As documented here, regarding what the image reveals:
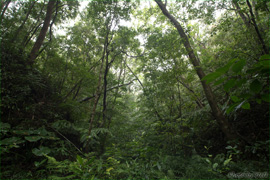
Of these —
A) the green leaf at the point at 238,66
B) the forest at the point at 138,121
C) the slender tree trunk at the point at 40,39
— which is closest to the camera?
the green leaf at the point at 238,66

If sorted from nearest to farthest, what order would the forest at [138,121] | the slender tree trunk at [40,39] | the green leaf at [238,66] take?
the green leaf at [238,66] < the forest at [138,121] < the slender tree trunk at [40,39]

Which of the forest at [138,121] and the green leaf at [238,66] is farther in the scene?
the forest at [138,121]

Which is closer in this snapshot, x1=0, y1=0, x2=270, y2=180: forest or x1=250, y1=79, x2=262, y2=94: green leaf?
x1=250, y1=79, x2=262, y2=94: green leaf

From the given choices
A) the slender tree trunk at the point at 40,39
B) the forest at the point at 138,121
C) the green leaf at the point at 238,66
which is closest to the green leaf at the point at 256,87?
the green leaf at the point at 238,66

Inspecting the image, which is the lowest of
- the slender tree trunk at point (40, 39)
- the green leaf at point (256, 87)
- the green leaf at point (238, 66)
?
the green leaf at point (256, 87)

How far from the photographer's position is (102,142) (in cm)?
554

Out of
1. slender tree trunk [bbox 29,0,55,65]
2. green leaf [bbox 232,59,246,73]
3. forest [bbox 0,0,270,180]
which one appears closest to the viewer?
green leaf [bbox 232,59,246,73]

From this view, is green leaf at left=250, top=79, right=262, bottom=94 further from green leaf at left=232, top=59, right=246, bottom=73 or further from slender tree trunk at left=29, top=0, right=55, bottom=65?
slender tree trunk at left=29, top=0, right=55, bottom=65

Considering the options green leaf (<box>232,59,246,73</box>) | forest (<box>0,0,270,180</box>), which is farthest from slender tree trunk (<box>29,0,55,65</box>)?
green leaf (<box>232,59,246,73</box>)

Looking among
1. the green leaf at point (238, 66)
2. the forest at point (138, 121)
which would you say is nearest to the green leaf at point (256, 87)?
the green leaf at point (238, 66)

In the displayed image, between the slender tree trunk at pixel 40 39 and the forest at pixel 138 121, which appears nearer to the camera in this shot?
the forest at pixel 138 121

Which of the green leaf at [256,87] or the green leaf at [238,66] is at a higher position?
the green leaf at [238,66]

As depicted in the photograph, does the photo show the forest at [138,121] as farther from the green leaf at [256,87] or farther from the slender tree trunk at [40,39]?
the green leaf at [256,87]

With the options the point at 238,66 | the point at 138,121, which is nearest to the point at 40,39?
the point at 138,121
